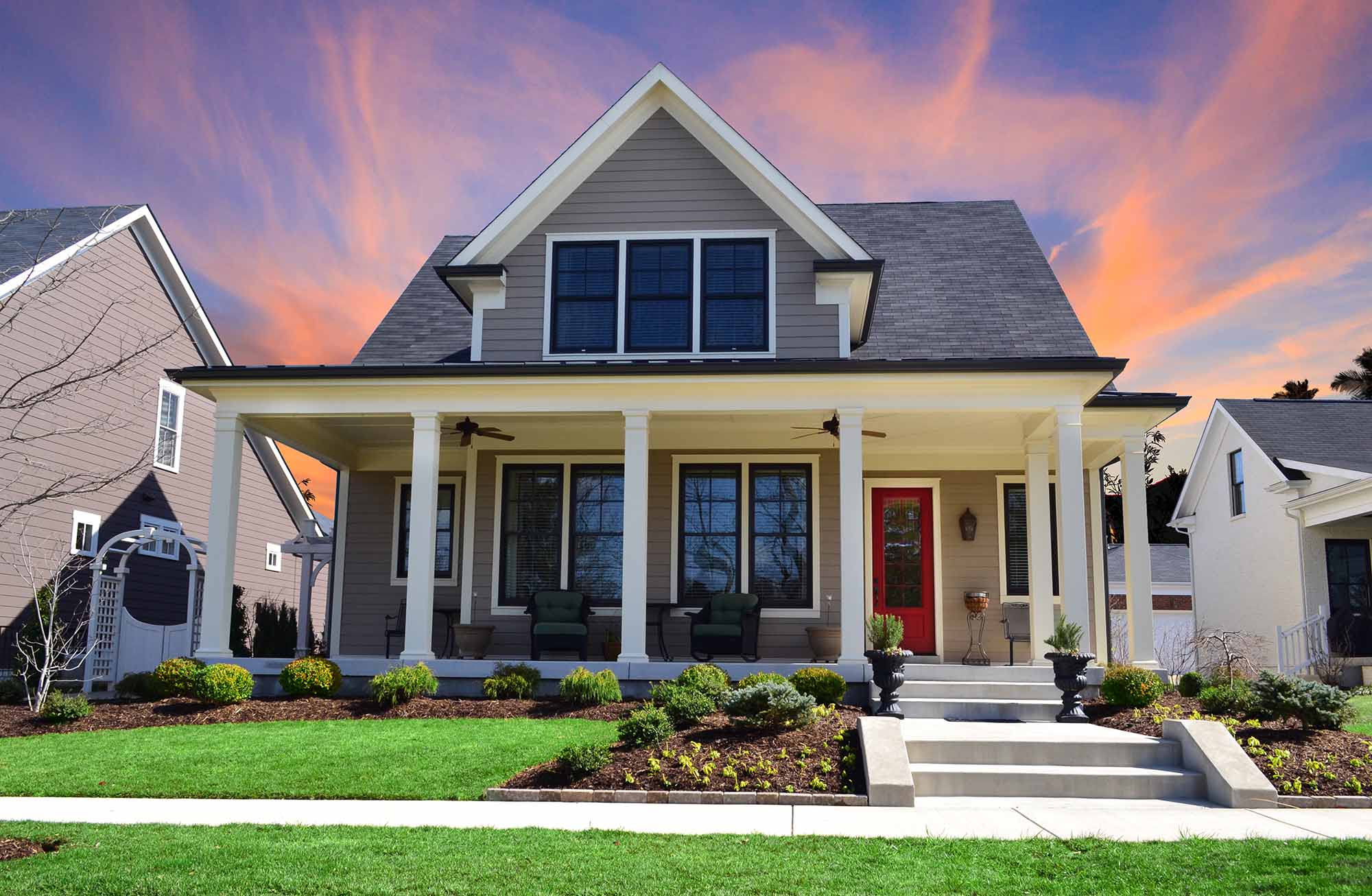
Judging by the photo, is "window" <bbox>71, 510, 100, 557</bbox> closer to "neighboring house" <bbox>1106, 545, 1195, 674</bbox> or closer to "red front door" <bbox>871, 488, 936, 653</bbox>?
"red front door" <bbox>871, 488, 936, 653</bbox>

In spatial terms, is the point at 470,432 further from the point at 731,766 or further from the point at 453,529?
the point at 731,766

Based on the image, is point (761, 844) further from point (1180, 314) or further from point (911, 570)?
point (1180, 314)

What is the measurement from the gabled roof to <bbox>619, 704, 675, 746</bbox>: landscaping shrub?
32.1ft

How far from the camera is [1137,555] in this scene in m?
12.9

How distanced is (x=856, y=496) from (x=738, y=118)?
5.81 metres

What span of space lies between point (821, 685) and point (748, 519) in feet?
14.6

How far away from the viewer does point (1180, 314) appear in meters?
18.4

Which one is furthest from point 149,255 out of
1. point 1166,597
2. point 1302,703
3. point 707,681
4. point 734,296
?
point 1166,597

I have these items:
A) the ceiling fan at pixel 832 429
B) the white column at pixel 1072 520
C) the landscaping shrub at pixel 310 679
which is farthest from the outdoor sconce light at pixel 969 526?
the landscaping shrub at pixel 310 679

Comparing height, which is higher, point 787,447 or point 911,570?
point 787,447

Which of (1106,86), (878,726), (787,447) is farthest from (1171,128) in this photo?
(878,726)

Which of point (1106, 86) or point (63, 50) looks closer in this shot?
point (63, 50)

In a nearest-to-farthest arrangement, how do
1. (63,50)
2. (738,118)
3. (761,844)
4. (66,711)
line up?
(761,844) < (66,711) < (63,50) < (738,118)

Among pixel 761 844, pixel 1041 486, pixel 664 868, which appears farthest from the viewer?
pixel 1041 486
